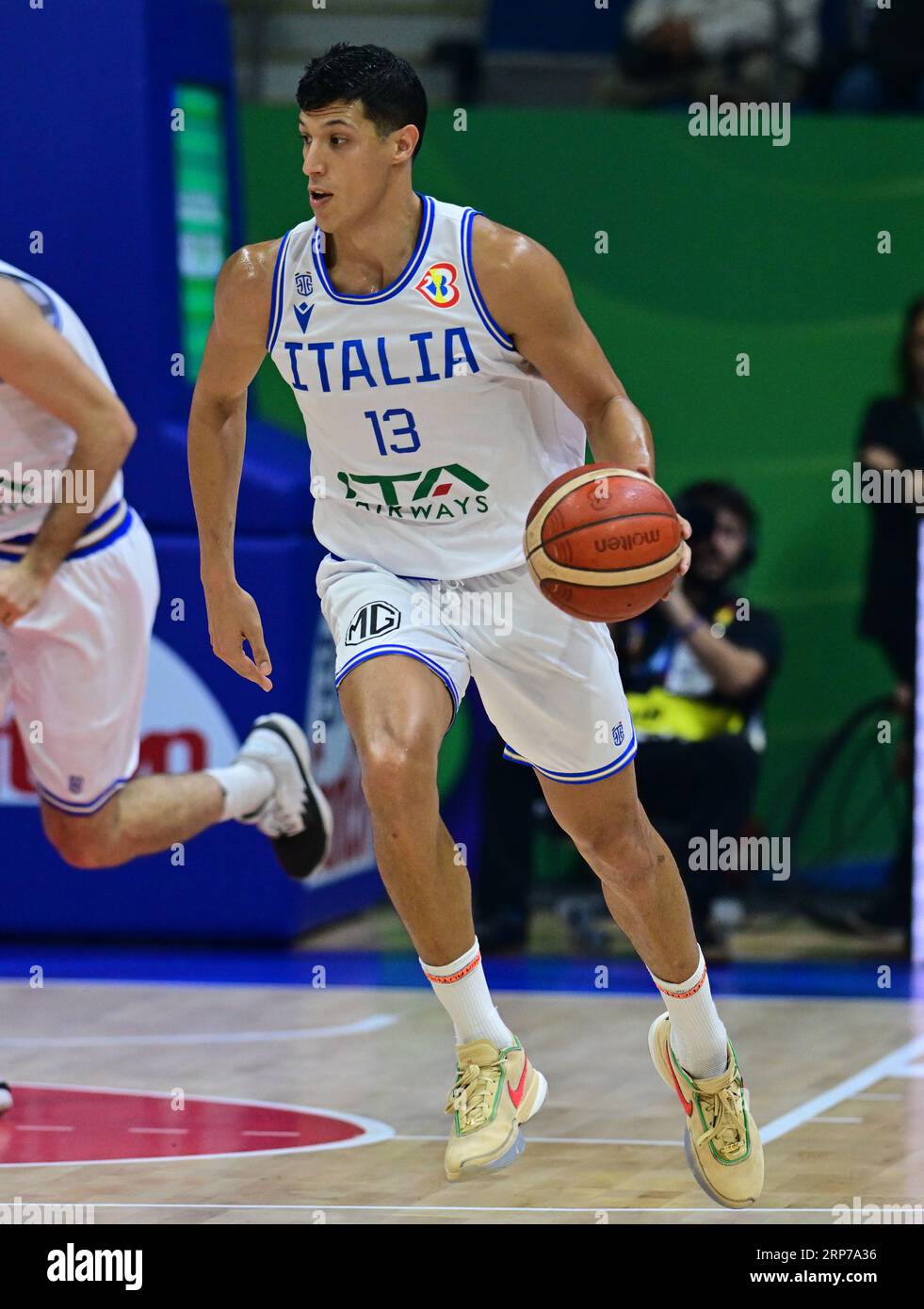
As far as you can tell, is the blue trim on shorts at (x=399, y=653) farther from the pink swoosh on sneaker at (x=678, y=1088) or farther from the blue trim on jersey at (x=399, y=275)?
the pink swoosh on sneaker at (x=678, y=1088)

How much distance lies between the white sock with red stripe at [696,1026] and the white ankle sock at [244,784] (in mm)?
2047

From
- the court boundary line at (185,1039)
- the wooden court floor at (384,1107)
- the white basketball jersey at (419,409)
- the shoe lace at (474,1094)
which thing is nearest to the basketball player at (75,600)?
the wooden court floor at (384,1107)

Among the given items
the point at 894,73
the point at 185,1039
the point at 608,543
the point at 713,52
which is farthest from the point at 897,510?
the point at 608,543

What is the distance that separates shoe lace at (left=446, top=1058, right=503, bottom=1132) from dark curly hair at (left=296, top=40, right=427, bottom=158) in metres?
2.07

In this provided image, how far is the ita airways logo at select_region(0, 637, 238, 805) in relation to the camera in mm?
8273

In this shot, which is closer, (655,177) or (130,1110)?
(130,1110)

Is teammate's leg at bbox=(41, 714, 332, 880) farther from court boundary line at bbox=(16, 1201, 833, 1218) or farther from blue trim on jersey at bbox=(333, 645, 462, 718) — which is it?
blue trim on jersey at bbox=(333, 645, 462, 718)

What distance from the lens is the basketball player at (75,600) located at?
19.1ft

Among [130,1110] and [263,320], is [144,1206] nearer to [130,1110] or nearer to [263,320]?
[130,1110]

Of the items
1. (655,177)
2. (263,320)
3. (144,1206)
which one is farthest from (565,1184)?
(655,177)

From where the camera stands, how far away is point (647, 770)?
8.05 metres

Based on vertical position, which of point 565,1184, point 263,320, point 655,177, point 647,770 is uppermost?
point 655,177

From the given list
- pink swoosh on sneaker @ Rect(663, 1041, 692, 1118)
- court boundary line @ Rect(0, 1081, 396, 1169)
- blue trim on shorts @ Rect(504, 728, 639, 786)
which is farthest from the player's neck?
court boundary line @ Rect(0, 1081, 396, 1169)

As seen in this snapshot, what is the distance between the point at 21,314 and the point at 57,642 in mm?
992
